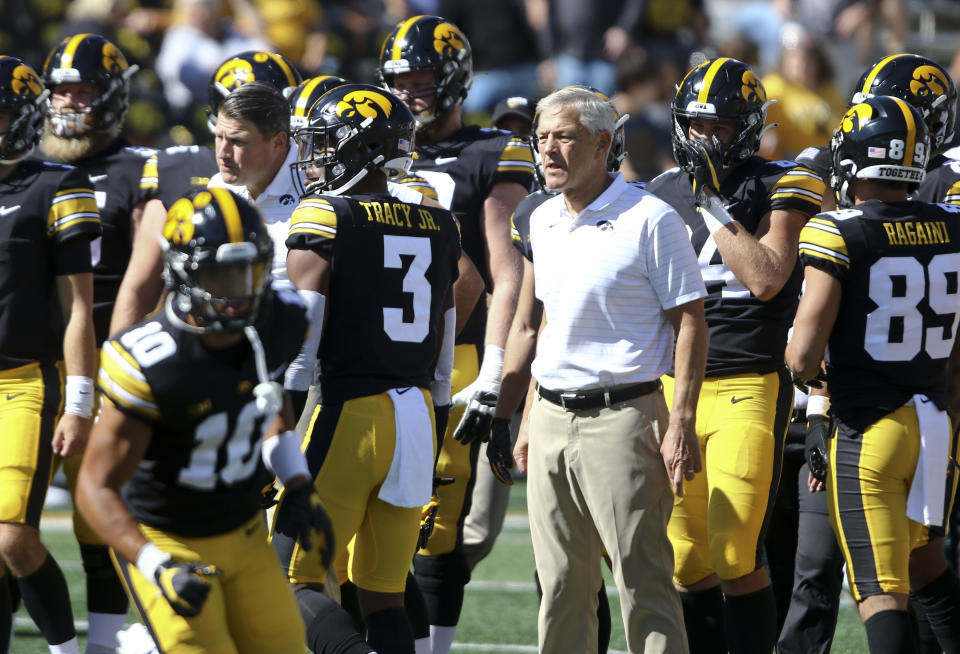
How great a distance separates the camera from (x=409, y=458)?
429 centimetres

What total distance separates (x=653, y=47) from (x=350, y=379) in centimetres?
815

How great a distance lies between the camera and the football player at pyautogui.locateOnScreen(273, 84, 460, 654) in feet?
13.9

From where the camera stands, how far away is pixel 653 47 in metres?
11.8

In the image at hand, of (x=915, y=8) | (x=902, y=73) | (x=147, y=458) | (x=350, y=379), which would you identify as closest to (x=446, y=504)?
(x=350, y=379)

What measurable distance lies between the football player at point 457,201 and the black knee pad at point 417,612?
36 cm

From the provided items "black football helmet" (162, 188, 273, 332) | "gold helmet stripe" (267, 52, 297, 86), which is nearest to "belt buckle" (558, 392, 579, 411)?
"black football helmet" (162, 188, 273, 332)

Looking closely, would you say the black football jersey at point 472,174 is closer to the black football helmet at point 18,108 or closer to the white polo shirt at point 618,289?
the white polo shirt at point 618,289

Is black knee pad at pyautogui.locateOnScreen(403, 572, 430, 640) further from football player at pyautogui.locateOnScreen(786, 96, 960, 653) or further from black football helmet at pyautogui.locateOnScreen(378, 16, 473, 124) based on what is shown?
black football helmet at pyautogui.locateOnScreen(378, 16, 473, 124)

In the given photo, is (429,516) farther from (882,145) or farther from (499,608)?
(499,608)

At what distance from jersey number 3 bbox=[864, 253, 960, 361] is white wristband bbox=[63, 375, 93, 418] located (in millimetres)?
2590

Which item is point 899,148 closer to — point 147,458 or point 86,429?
point 147,458

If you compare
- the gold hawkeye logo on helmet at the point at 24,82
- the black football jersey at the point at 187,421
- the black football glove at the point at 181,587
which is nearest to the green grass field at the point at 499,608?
the gold hawkeye logo on helmet at the point at 24,82

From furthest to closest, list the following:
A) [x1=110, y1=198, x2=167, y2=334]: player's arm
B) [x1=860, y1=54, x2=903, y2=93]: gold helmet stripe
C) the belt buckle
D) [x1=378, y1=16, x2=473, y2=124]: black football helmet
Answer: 1. [x1=860, y1=54, x2=903, y2=93]: gold helmet stripe
2. [x1=378, y1=16, x2=473, y2=124]: black football helmet
3. [x1=110, y1=198, x2=167, y2=334]: player's arm
4. the belt buckle

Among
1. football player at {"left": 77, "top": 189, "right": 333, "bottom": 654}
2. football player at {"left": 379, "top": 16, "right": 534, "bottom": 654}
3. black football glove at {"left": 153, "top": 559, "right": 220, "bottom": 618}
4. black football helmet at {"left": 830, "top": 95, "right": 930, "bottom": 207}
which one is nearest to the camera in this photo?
black football glove at {"left": 153, "top": 559, "right": 220, "bottom": 618}
